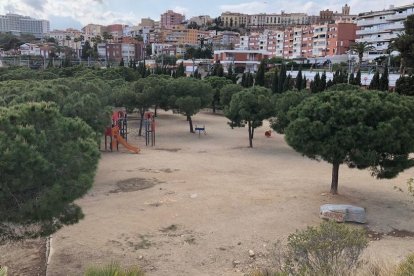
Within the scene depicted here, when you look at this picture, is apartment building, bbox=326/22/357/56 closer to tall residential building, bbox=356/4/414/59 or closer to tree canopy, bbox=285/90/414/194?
tall residential building, bbox=356/4/414/59

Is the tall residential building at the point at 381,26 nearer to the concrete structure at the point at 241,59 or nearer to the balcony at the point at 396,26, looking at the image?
the balcony at the point at 396,26

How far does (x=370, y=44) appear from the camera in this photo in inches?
3418

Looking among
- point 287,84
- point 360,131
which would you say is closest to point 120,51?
point 287,84

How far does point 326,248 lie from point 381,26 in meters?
87.5

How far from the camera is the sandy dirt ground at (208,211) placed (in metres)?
12.6

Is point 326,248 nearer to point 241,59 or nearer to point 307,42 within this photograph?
point 241,59

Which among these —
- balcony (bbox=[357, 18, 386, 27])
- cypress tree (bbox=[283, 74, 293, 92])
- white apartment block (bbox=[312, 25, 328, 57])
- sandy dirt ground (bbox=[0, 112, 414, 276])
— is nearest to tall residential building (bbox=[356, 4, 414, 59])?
balcony (bbox=[357, 18, 386, 27])

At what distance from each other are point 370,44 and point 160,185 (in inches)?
3018

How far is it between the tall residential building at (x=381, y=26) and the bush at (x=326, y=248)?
80.1m

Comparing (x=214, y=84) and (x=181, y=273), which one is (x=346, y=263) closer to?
(x=181, y=273)

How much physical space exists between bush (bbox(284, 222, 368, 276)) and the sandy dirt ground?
3293mm

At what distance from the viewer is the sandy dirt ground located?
41.2 ft

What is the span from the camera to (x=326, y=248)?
338 inches

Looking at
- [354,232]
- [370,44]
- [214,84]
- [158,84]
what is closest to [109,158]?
[158,84]
